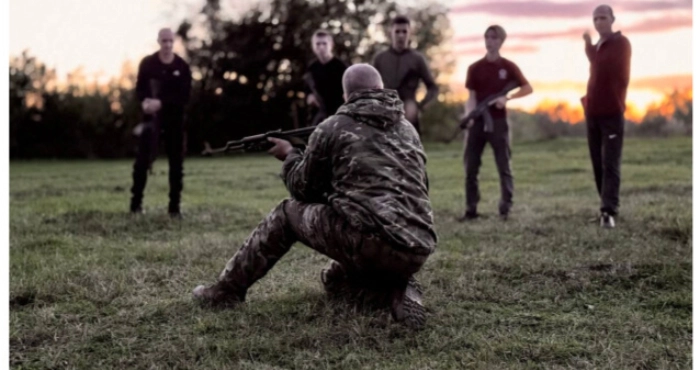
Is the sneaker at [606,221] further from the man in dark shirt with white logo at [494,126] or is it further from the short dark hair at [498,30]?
the short dark hair at [498,30]

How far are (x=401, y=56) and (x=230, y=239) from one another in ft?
8.64

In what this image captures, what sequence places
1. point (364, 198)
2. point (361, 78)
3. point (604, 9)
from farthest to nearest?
point (604, 9) → point (361, 78) → point (364, 198)

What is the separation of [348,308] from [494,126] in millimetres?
4669

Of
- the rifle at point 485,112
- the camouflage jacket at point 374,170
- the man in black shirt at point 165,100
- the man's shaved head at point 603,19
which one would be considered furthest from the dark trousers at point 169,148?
the camouflage jacket at point 374,170

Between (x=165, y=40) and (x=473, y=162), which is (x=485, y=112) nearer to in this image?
(x=473, y=162)

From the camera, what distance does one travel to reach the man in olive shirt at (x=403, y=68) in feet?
28.0

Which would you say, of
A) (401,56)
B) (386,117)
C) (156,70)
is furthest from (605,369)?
(156,70)

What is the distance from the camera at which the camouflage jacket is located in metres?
4.16

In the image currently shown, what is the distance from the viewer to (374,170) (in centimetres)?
418

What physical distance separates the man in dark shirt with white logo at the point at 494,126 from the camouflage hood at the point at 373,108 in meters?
4.69

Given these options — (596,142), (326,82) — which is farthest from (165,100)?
(596,142)

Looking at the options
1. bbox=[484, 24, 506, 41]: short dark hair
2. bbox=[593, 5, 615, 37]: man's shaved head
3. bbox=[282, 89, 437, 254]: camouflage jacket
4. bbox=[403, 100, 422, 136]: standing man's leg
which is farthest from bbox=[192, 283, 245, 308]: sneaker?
bbox=[484, 24, 506, 41]: short dark hair

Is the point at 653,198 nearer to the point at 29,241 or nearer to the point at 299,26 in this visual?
the point at 29,241

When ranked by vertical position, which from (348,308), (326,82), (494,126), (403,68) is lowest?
(348,308)
